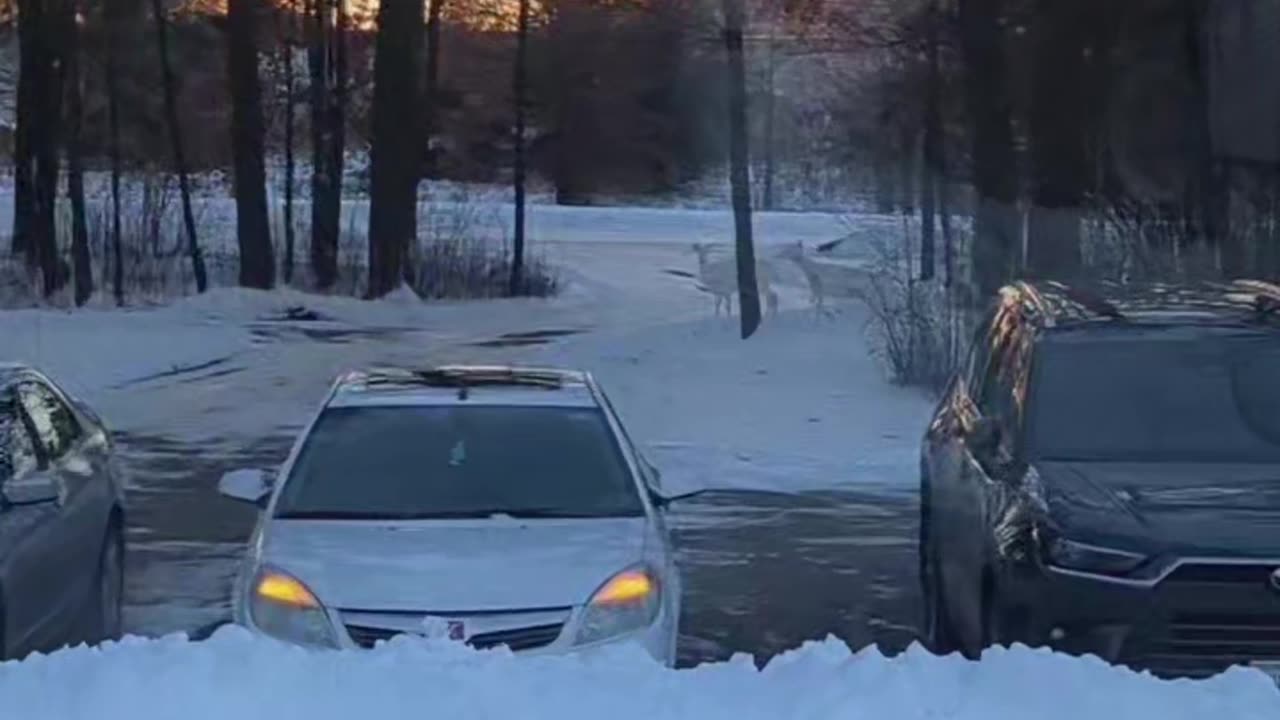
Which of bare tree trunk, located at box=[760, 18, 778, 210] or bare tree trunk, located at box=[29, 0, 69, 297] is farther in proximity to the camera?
bare tree trunk, located at box=[29, 0, 69, 297]

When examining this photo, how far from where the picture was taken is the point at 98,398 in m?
24.4

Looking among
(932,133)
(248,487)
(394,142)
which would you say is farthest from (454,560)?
(394,142)

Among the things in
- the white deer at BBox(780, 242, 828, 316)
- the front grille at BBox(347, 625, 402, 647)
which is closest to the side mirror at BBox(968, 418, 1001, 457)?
the front grille at BBox(347, 625, 402, 647)

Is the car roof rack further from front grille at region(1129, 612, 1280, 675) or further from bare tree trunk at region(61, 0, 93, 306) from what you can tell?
bare tree trunk at region(61, 0, 93, 306)

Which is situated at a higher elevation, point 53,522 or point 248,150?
point 248,150

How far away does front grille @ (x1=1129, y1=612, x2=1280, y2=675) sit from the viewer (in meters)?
8.49

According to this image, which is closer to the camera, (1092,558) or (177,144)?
(1092,558)

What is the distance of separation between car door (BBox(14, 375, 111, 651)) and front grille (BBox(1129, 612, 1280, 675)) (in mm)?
4432

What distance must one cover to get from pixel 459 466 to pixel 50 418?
2.37 metres

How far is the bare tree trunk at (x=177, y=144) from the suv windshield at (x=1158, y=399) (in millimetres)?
32355

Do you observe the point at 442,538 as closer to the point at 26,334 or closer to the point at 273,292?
the point at 26,334

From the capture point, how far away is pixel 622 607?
8.67 m

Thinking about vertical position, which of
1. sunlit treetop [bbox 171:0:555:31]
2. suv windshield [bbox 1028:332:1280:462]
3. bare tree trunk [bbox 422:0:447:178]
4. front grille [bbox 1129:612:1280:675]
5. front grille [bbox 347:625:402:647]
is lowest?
front grille [bbox 1129:612:1280:675]

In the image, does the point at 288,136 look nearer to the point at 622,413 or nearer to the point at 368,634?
the point at 622,413
